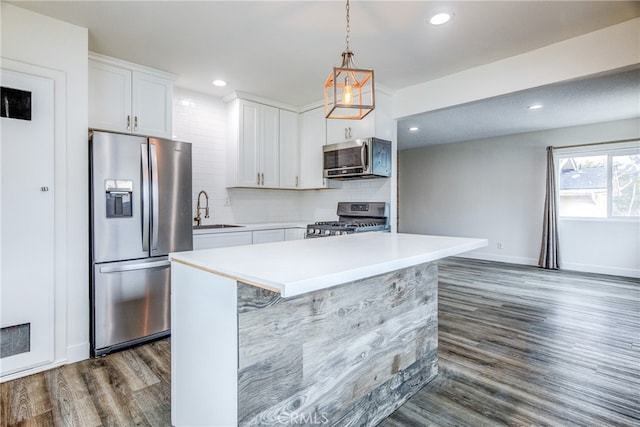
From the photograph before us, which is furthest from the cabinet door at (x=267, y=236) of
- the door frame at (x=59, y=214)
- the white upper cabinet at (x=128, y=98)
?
the door frame at (x=59, y=214)

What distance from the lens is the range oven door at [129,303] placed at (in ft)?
8.30

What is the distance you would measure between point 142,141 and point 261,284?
2.32m

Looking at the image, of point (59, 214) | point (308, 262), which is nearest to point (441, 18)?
point (308, 262)

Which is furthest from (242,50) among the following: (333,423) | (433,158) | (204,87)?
(433,158)

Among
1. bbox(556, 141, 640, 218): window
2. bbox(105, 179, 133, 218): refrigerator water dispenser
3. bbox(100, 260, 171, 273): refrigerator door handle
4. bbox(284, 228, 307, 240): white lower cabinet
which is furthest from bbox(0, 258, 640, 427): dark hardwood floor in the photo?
bbox(556, 141, 640, 218): window

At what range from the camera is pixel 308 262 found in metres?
1.31

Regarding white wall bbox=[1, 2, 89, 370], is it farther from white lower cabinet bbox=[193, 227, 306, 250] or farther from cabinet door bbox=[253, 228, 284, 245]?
cabinet door bbox=[253, 228, 284, 245]

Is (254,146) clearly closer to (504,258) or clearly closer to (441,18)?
(441,18)

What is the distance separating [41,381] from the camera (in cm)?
216

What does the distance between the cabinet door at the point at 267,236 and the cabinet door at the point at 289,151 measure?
0.70 metres

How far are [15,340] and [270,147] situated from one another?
10.2ft

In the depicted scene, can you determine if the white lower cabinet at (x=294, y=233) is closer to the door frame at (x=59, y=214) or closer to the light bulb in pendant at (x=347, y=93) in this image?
the door frame at (x=59, y=214)

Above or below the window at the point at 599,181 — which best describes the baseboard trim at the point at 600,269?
below

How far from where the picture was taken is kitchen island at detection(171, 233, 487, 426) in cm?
123
